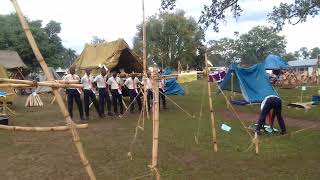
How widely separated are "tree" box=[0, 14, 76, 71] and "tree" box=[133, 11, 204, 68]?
42.6 feet

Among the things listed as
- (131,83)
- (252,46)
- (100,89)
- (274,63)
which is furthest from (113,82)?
(252,46)

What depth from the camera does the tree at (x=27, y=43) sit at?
145ft

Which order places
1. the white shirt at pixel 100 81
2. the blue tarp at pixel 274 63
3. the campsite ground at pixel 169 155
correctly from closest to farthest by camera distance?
1. the campsite ground at pixel 169 155
2. the white shirt at pixel 100 81
3. the blue tarp at pixel 274 63

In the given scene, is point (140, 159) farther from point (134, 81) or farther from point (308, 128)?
point (134, 81)

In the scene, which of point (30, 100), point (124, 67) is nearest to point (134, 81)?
point (124, 67)

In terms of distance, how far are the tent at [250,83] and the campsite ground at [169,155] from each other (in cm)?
671

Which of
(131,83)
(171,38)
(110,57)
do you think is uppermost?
(171,38)

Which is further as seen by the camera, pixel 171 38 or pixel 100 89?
pixel 171 38

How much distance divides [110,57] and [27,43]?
1104 inches

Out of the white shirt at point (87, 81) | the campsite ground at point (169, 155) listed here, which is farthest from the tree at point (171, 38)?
the campsite ground at point (169, 155)

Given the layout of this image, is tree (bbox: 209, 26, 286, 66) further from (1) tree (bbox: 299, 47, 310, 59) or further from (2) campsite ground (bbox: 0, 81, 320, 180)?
(2) campsite ground (bbox: 0, 81, 320, 180)

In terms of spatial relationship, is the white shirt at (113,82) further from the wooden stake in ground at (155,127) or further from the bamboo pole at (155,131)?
the wooden stake in ground at (155,127)

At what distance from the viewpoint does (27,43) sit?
45.7 meters

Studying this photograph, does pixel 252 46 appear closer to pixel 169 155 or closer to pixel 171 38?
pixel 171 38
